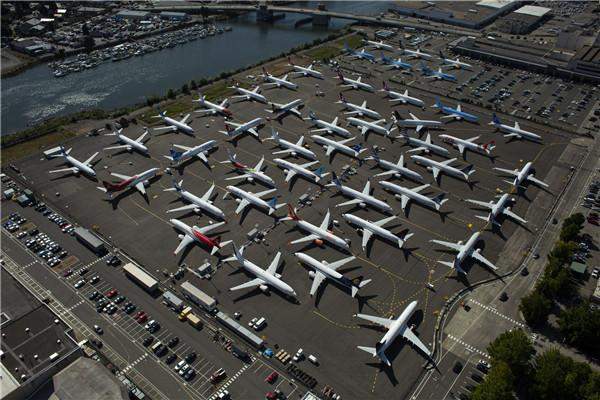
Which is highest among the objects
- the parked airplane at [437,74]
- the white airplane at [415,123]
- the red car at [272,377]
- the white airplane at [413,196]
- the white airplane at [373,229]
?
the parked airplane at [437,74]

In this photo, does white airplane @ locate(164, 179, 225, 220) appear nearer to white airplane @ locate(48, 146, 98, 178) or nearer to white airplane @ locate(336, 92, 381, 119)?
white airplane @ locate(48, 146, 98, 178)

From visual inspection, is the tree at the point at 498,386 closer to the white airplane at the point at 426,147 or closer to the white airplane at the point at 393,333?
the white airplane at the point at 393,333

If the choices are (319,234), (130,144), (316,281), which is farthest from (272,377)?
(130,144)

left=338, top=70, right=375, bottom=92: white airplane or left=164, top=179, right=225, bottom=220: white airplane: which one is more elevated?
left=338, top=70, right=375, bottom=92: white airplane

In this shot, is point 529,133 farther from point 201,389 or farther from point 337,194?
point 201,389

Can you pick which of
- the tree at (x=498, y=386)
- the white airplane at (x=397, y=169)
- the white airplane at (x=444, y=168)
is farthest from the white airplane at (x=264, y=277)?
the white airplane at (x=444, y=168)

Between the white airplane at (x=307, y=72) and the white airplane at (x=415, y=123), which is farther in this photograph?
the white airplane at (x=307, y=72)

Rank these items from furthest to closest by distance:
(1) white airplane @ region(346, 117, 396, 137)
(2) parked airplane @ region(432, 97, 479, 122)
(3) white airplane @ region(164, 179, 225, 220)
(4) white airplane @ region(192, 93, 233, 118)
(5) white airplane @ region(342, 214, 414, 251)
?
(4) white airplane @ region(192, 93, 233, 118) < (2) parked airplane @ region(432, 97, 479, 122) < (1) white airplane @ region(346, 117, 396, 137) < (3) white airplane @ region(164, 179, 225, 220) < (5) white airplane @ region(342, 214, 414, 251)

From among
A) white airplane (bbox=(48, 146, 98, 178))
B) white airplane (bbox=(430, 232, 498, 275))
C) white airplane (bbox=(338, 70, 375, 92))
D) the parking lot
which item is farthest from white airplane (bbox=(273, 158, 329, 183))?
white airplane (bbox=(338, 70, 375, 92))
